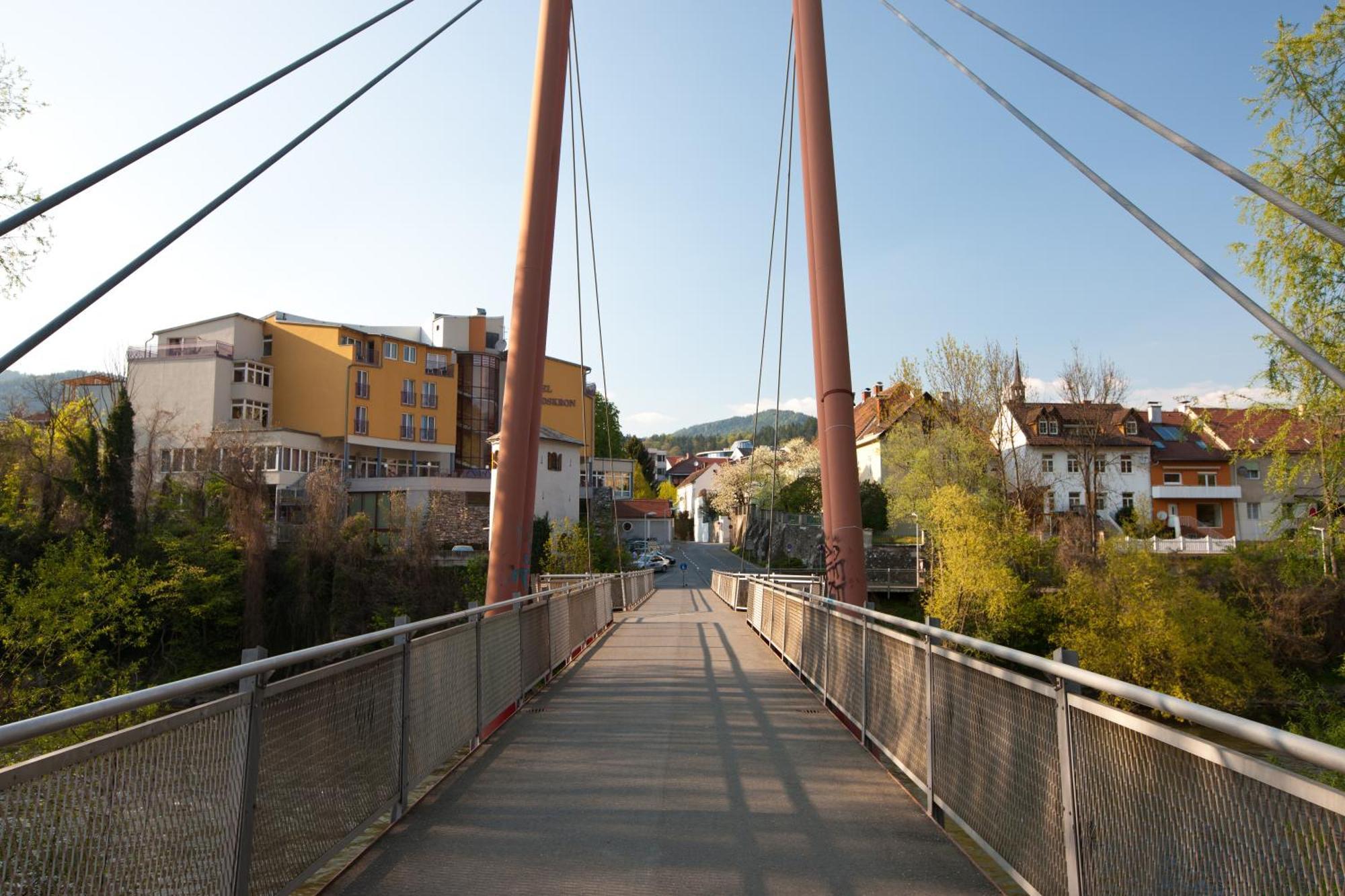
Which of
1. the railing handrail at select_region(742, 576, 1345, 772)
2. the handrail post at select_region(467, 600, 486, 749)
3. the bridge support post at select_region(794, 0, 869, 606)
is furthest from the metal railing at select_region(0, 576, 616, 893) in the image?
the bridge support post at select_region(794, 0, 869, 606)

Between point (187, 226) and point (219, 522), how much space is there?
123 feet

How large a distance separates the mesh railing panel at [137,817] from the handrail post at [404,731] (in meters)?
1.67

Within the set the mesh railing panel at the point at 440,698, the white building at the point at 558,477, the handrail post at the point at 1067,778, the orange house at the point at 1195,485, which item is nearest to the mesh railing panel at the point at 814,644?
the mesh railing panel at the point at 440,698

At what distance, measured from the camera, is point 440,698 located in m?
5.68

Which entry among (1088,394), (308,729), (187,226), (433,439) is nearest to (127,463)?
(433,439)

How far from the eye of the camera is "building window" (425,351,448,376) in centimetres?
5756

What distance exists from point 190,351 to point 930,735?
5433cm

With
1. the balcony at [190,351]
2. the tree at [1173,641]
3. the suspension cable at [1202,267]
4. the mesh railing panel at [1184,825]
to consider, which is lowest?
the tree at [1173,641]

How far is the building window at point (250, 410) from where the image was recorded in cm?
5069

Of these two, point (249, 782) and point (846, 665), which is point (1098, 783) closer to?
point (249, 782)

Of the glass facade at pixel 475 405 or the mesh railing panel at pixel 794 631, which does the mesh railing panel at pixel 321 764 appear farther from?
the glass facade at pixel 475 405

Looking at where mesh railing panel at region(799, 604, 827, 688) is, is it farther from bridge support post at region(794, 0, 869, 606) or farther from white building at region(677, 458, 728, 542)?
white building at region(677, 458, 728, 542)

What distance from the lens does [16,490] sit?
112 ft

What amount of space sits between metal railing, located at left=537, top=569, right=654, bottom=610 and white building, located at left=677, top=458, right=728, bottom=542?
5999cm
